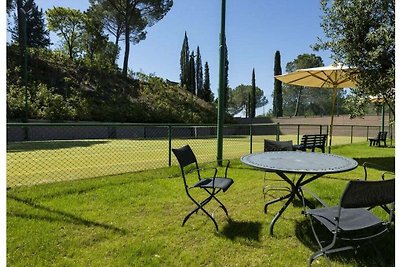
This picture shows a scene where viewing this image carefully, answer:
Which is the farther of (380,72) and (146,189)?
(380,72)

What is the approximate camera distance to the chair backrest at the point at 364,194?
6.77ft

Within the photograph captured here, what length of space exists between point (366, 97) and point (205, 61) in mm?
38037

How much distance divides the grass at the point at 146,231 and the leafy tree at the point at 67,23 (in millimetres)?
28703

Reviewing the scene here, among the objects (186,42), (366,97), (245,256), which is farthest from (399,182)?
(186,42)

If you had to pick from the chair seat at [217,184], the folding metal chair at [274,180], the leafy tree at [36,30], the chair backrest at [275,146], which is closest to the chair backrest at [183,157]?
the chair seat at [217,184]

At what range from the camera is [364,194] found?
211 centimetres

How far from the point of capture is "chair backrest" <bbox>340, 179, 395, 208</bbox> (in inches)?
81.2

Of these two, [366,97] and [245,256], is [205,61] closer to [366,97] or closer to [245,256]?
[366,97]

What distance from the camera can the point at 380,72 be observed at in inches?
219

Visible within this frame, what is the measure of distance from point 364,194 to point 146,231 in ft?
7.01

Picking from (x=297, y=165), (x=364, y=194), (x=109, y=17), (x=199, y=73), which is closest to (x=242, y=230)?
(x=297, y=165)

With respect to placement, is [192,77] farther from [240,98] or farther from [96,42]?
[240,98]

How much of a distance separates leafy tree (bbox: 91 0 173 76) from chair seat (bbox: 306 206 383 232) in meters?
29.3

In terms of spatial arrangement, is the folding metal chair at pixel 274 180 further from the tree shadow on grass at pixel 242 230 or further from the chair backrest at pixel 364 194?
the chair backrest at pixel 364 194
